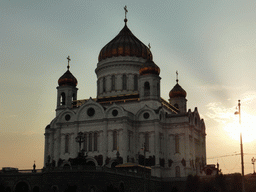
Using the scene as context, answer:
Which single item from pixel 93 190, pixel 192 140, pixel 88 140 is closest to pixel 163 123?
pixel 192 140

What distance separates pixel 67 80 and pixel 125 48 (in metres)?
10.4

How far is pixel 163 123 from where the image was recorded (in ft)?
200

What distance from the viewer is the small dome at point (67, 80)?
67.2m

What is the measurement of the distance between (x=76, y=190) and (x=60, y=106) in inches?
998

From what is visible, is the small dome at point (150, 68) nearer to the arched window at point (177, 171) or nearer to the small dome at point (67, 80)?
the small dome at point (67, 80)

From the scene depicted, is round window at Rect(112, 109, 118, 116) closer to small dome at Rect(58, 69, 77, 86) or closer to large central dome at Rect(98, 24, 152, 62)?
small dome at Rect(58, 69, 77, 86)

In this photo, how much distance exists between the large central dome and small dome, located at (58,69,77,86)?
222 inches

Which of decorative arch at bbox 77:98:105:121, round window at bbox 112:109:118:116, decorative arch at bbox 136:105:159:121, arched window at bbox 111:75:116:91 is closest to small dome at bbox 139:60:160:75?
decorative arch at bbox 136:105:159:121

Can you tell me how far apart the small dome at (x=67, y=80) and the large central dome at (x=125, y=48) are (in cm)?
563

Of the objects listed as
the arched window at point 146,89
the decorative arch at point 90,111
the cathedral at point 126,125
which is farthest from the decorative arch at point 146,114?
the decorative arch at point 90,111

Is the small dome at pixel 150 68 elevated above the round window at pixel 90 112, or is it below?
above

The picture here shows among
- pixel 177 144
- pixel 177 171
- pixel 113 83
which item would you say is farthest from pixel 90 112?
pixel 177 171

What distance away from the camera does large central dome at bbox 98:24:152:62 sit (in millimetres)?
67375

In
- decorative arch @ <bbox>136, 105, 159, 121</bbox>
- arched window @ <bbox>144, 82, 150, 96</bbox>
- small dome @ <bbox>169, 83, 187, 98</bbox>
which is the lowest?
decorative arch @ <bbox>136, 105, 159, 121</bbox>
